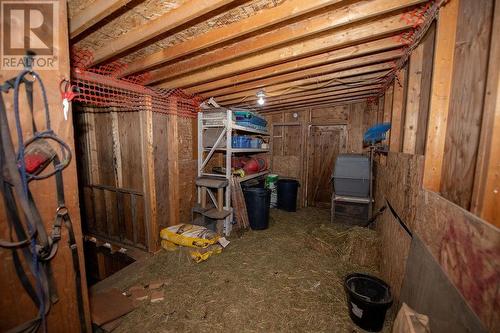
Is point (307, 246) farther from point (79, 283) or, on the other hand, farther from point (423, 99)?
point (79, 283)

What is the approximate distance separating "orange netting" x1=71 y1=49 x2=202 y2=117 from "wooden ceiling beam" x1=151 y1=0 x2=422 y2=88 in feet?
2.18

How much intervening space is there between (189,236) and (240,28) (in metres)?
3.35

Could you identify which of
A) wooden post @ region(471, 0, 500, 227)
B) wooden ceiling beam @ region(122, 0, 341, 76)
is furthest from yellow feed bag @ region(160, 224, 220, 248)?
wooden post @ region(471, 0, 500, 227)

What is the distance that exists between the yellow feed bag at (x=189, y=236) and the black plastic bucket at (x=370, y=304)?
7.70 ft

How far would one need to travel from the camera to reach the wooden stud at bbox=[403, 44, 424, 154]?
8.55ft

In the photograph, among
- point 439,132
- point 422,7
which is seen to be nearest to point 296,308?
point 439,132

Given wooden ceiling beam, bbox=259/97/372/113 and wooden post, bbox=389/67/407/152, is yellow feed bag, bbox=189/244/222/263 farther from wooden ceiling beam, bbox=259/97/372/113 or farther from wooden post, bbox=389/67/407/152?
wooden ceiling beam, bbox=259/97/372/113

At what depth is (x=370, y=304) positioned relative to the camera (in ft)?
6.98

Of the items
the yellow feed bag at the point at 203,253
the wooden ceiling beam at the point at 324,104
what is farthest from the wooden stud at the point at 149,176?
the wooden ceiling beam at the point at 324,104

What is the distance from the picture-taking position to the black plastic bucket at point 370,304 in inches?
84.0

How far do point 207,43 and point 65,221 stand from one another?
84.7 inches

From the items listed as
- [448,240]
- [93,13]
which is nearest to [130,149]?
[93,13]

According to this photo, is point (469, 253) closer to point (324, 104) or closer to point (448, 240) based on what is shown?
point (448, 240)

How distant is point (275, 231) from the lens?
192 inches
